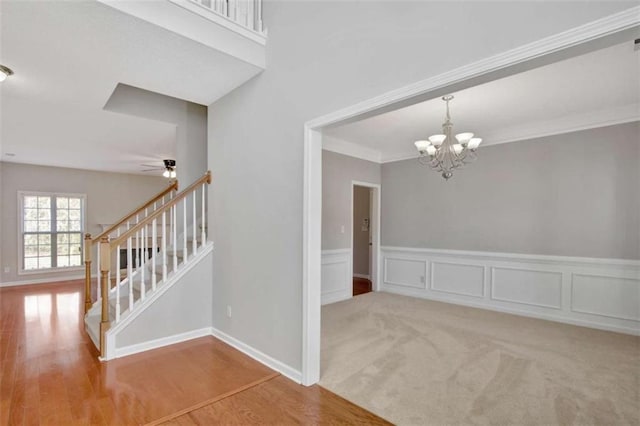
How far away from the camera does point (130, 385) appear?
8.34ft

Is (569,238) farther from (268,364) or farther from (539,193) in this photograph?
(268,364)

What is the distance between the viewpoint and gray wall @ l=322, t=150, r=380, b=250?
518cm

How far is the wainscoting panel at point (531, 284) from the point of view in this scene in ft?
12.4

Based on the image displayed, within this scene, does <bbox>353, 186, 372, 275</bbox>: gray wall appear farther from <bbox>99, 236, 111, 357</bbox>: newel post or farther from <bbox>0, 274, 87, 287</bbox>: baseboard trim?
<bbox>0, 274, 87, 287</bbox>: baseboard trim

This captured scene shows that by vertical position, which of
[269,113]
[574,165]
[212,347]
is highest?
[269,113]

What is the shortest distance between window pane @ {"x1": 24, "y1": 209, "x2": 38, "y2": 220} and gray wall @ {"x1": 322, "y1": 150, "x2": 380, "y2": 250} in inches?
259

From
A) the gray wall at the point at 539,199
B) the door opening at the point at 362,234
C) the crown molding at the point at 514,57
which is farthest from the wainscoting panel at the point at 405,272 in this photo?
the crown molding at the point at 514,57

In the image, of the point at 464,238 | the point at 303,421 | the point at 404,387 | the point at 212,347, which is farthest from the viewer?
the point at 464,238

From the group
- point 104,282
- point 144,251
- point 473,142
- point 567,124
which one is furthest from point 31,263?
point 567,124

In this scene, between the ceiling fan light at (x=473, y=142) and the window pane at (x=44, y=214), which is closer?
the ceiling fan light at (x=473, y=142)

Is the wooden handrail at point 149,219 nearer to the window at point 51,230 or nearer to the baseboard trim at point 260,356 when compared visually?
the baseboard trim at point 260,356

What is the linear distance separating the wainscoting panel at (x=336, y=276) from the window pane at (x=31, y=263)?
6.54 m

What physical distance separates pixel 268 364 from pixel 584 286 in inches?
160

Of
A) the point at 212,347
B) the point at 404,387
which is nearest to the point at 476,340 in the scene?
the point at 404,387
